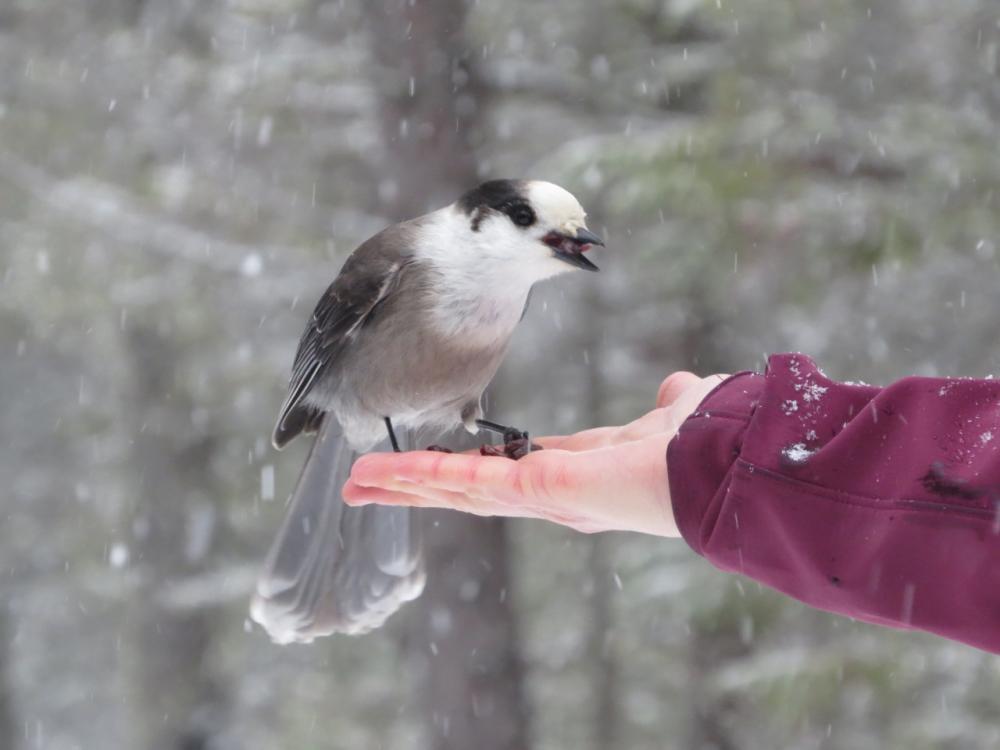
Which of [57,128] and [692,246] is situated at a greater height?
[57,128]

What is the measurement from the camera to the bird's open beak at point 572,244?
3062 mm

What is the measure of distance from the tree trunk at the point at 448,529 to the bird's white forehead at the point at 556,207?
223 centimetres

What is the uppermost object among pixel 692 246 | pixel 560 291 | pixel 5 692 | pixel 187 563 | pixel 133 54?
pixel 133 54

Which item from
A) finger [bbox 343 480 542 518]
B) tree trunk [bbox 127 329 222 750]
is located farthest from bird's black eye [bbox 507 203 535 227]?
tree trunk [bbox 127 329 222 750]

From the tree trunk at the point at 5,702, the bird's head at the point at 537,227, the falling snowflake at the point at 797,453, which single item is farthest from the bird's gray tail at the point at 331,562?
the tree trunk at the point at 5,702

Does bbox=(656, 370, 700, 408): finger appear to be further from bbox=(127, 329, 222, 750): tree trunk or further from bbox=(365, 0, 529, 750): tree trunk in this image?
bbox=(127, 329, 222, 750): tree trunk

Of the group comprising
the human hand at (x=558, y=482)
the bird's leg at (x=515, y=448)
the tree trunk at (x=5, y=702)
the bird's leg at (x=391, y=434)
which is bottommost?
the tree trunk at (x=5, y=702)

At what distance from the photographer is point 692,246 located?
6.07 m

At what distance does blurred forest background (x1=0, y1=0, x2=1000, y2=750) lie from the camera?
5.14 metres

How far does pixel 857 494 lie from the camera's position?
211 centimetres

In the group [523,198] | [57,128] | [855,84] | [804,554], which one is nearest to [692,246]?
[855,84]

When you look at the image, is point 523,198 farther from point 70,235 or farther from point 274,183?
point 70,235

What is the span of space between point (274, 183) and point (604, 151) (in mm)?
5090

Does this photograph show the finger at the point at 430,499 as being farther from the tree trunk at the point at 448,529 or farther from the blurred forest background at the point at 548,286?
the tree trunk at the point at 448,529
